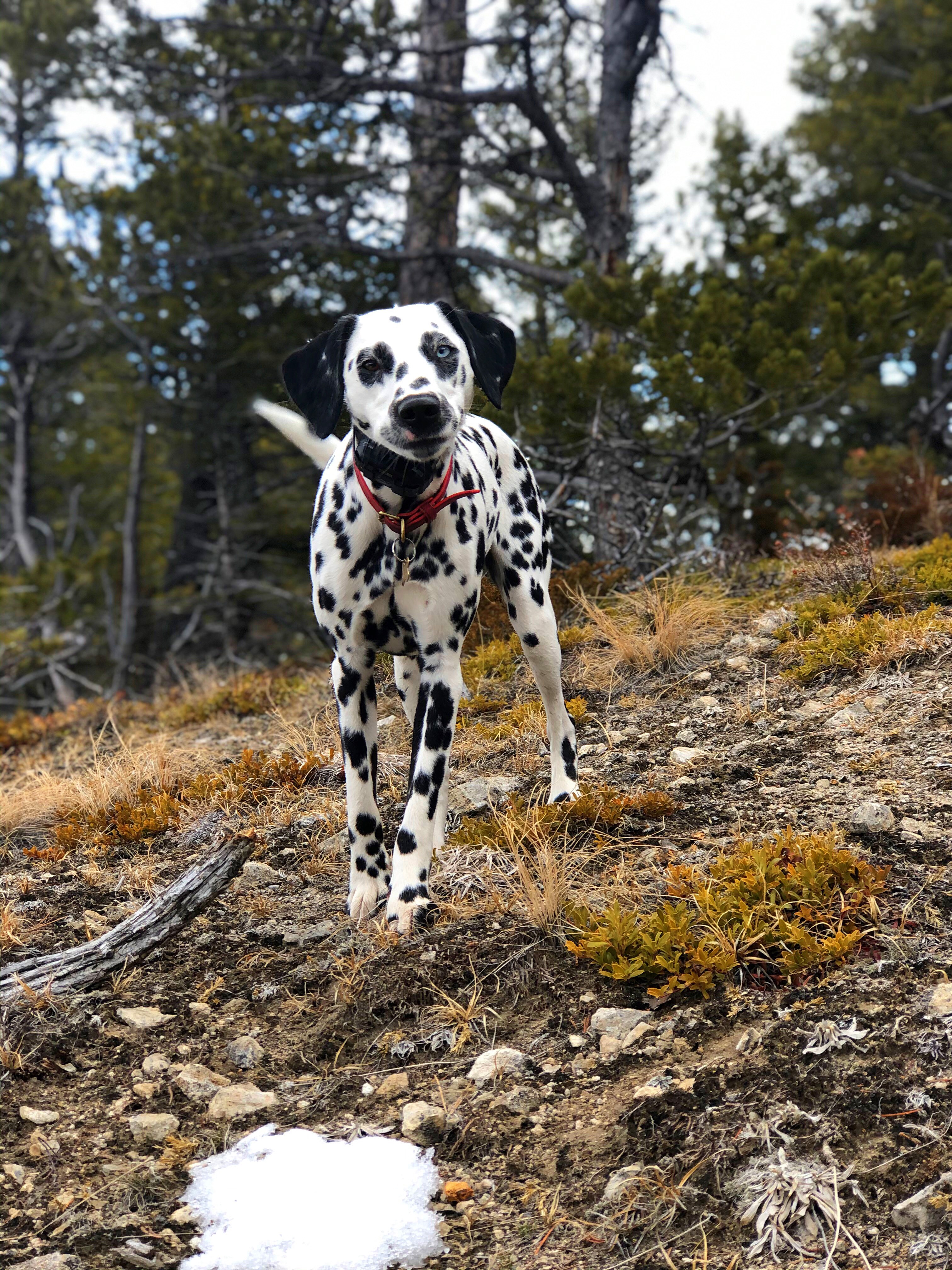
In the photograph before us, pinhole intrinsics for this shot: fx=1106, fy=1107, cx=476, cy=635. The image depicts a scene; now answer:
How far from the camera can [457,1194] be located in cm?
291

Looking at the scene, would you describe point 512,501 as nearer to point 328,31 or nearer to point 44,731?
point 44,731

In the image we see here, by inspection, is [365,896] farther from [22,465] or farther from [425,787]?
[22,465]

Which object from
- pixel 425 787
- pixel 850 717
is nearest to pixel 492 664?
pixel 850 717

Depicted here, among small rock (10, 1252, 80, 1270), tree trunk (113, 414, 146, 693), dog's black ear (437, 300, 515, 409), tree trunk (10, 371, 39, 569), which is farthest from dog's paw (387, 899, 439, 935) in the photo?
tree trunk (10, 371, 39, 569)

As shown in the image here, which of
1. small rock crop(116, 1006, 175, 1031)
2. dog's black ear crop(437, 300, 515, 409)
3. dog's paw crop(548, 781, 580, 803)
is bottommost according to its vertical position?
small rock crop(116, 1006, 175, 1031)

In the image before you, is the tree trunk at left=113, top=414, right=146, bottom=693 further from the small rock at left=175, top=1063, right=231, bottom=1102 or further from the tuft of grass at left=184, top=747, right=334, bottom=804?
the small rock at left=175, top=1063, right=231, bottom=1102

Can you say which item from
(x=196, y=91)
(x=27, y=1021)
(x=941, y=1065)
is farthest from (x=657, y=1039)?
(x=196, y=91)

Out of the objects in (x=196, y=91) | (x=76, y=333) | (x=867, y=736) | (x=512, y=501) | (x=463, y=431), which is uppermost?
(x=196, y=91)

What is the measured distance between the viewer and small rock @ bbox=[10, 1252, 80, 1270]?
105 inches

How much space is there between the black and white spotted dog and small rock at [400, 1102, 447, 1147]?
0.85 meters

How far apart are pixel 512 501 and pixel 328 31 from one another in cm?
842

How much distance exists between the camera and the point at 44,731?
8.14m

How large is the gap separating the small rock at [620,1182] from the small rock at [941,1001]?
38.0 inches

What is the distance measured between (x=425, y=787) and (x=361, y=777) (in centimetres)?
30
